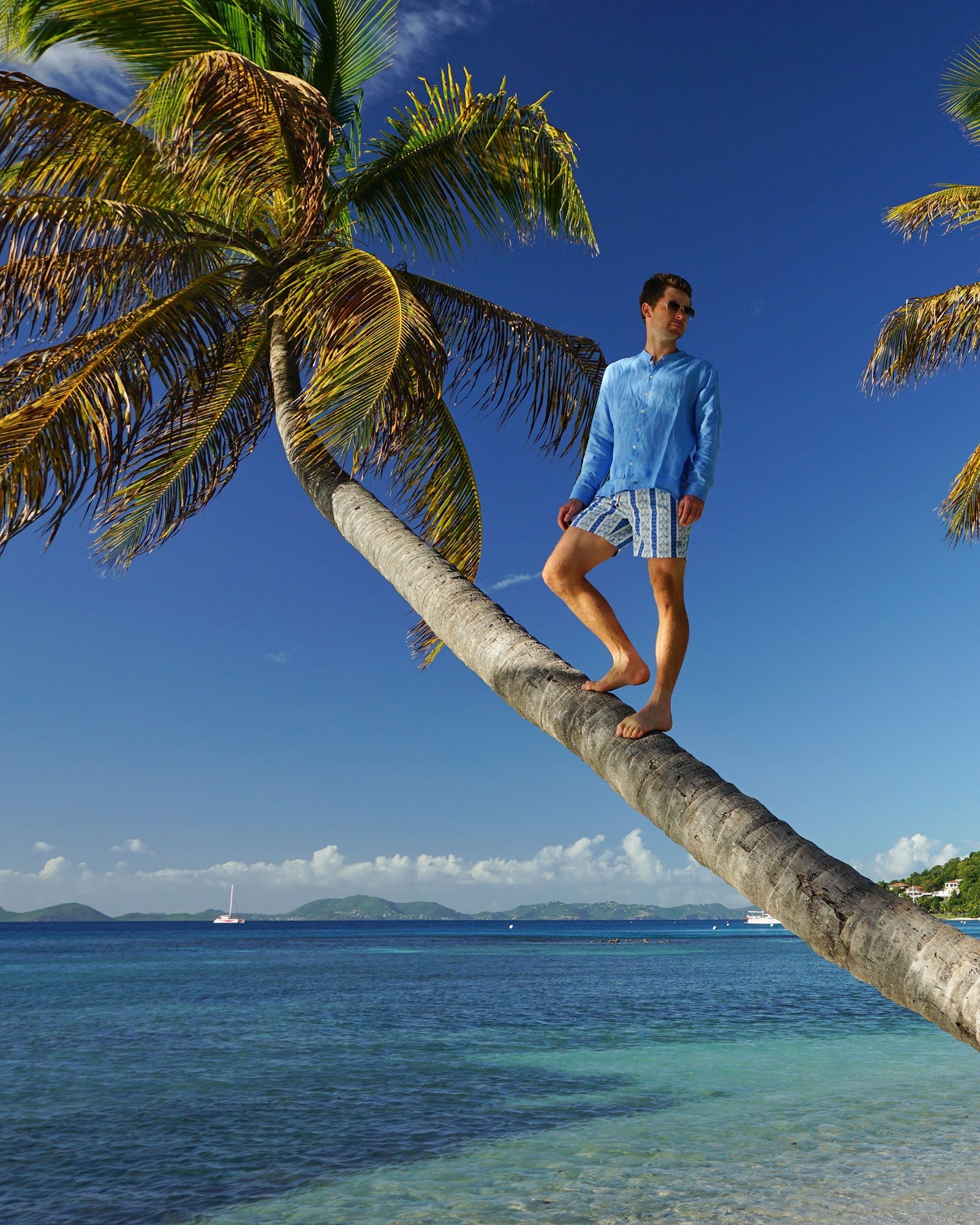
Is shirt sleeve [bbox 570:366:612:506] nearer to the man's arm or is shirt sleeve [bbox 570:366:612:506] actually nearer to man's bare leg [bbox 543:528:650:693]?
the man's arm

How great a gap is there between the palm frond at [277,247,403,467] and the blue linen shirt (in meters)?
2.18

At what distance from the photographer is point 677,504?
350cm

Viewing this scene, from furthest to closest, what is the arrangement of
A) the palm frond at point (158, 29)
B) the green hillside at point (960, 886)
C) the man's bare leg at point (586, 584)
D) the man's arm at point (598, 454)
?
the green hillside at point (960, 886) → the palm frond at point (158, 29) → the man's arm at point (598, 454) → the man's bare leg at point (586, 584)

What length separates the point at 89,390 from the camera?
19.7 feet

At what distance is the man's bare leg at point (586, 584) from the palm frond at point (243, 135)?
3.89m

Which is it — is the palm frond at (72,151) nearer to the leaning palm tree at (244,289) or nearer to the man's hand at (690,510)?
the leaning palm tree at (244,289)

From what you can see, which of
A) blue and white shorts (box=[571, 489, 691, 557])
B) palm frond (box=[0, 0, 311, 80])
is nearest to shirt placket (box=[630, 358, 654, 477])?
blue and white shorts (box=[571, 489, 691, 557])

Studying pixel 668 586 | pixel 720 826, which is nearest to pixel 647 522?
pixel 668 586

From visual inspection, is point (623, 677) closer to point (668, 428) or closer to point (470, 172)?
point (668, 428)

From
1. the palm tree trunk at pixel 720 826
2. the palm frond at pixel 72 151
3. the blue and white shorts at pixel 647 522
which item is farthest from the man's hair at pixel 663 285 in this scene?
the palm frond at pixel 72 151

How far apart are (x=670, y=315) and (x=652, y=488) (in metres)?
0.70

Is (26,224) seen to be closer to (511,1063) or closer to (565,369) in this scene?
(565,369)

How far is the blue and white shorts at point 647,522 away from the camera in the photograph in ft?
11.4

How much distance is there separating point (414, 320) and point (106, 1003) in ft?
99.0
